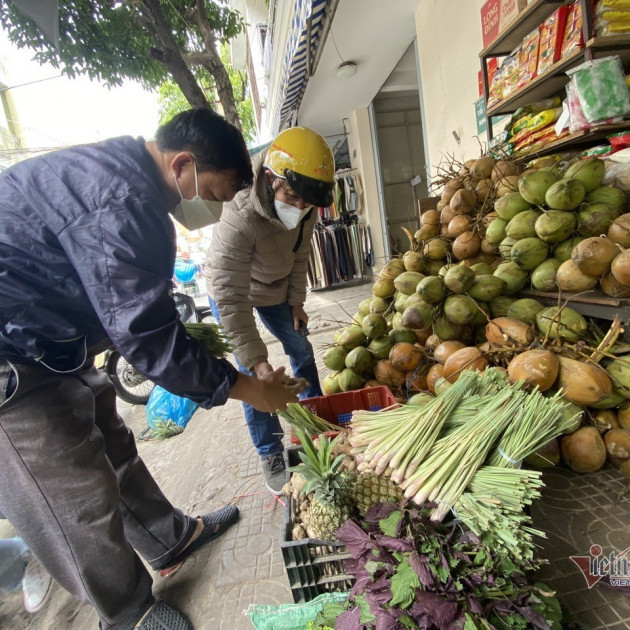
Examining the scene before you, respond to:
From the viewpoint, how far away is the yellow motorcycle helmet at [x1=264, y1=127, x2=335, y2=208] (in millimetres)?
1769

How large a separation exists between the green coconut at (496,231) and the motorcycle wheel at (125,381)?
419cm

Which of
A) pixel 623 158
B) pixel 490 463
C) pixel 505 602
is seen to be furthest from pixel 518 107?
pixel 505 602

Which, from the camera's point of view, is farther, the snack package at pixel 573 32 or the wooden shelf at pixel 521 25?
the wooden shelf at pixel 521 25

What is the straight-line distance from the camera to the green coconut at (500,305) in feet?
6.45

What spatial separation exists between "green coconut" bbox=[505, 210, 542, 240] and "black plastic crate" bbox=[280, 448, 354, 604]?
1.74 meters

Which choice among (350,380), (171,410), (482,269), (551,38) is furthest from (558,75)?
(171,410)

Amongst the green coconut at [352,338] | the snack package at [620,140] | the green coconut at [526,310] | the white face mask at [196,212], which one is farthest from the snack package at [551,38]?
the white face mask at [196,212]

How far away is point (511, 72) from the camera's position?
264cm

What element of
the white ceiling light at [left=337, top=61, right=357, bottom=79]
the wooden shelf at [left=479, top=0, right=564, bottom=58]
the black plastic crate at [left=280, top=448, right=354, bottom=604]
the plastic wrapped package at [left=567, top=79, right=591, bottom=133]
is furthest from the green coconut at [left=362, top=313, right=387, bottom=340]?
the white ceiling light at [left=337, top=61, right=357, bottom=79]

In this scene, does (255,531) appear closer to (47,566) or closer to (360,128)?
(47,566)

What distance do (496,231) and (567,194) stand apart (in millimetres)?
433

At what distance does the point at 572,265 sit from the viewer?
1.67 m

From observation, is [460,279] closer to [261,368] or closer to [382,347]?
[382,347]

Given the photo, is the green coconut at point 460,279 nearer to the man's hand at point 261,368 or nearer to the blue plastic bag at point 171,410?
the man's hand at point 261,368
